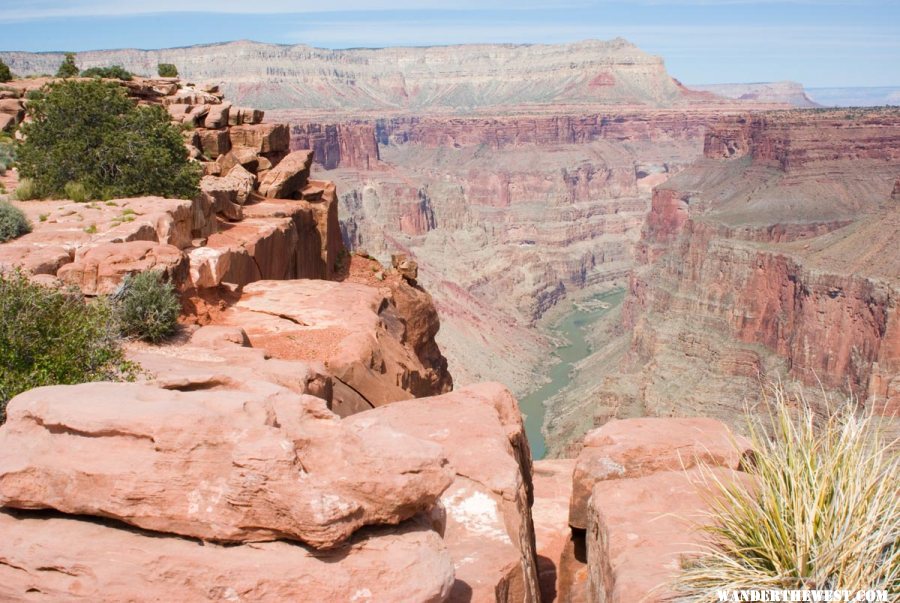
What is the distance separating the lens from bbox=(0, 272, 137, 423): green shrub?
27.5ft

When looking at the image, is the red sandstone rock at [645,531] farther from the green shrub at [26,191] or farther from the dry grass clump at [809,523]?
the green shrub at [26,191]

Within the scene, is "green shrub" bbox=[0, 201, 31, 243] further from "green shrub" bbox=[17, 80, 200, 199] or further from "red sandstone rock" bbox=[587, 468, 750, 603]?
"red sandstone rock" bbox=[587, 468, 750, 603]

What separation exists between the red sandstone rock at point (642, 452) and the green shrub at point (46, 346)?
19.0 feet

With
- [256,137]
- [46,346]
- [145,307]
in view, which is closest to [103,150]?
[256,137]

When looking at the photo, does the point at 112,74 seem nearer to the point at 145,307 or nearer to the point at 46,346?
the point at 145,307

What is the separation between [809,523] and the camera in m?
5.81

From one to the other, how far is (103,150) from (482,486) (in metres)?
14.6

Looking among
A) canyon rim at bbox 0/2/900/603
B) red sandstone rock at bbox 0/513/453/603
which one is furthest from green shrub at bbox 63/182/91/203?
red sandstone rock at bbox 0/513/453/603

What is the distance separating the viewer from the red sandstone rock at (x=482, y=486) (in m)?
7.46

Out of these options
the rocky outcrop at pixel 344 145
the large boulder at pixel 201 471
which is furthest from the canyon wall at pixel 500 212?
the large boulder at pixel 201 471

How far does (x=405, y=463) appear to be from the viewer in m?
6.55

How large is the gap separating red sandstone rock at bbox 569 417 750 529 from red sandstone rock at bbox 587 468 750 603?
68cm

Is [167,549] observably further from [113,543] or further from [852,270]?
[852,270]

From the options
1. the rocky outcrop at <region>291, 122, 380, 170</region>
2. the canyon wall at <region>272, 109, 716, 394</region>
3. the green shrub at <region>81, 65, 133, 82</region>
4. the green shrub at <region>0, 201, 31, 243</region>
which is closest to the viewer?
the green shrub at <region>0, 201, 31, 243</region>
